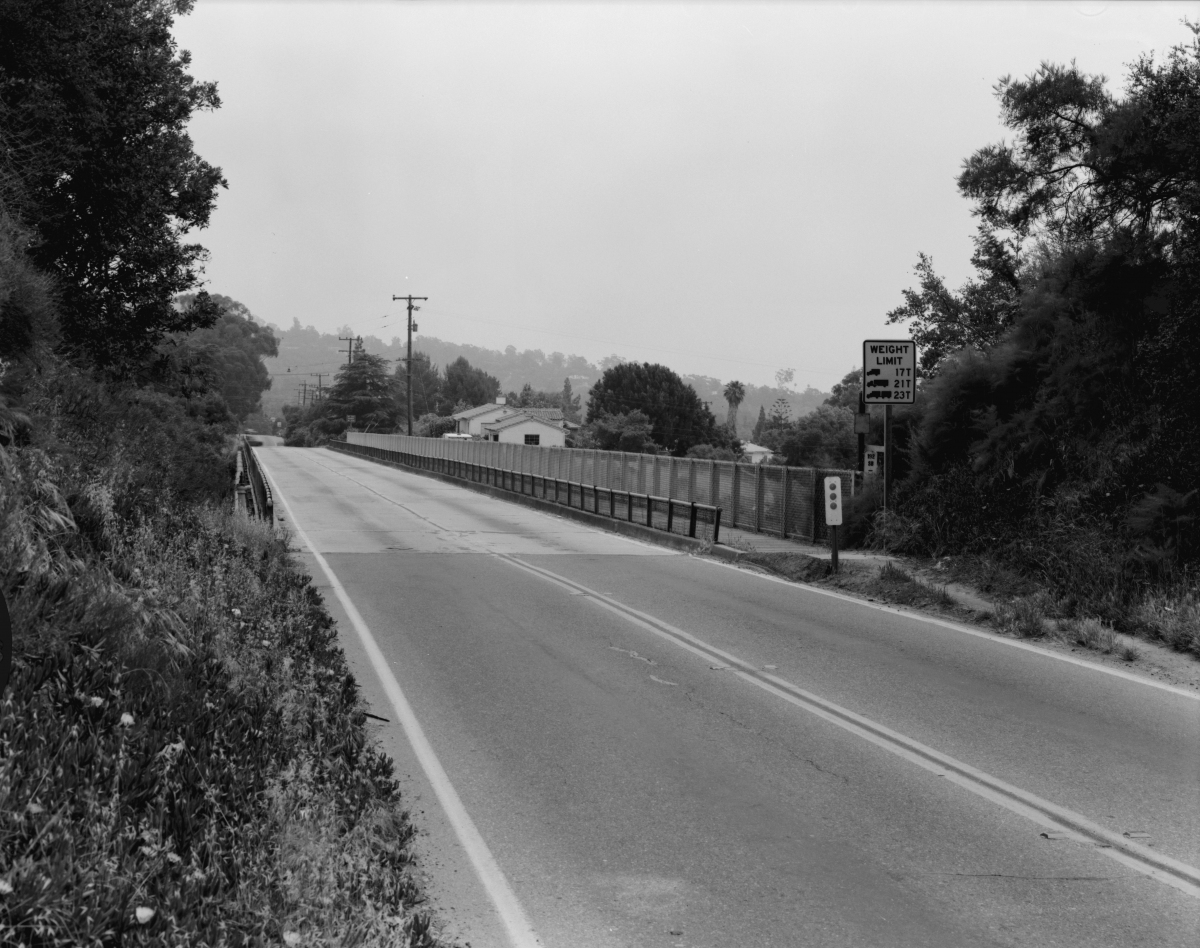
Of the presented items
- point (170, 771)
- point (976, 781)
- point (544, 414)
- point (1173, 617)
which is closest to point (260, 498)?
point (1173, 617)

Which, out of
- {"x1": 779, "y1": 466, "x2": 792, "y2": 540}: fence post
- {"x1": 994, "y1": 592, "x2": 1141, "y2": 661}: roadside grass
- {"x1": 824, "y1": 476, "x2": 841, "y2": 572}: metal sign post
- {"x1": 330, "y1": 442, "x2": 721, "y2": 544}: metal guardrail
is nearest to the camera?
{"x1": 994, "y1": 592, "x2": 1141, "y2": 661}: roadside grass

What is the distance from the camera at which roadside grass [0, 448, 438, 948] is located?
12.7ft

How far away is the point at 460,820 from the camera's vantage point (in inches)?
250

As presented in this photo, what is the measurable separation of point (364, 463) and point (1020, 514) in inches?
2201

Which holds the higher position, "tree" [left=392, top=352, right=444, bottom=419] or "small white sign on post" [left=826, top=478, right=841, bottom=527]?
"tree" [left=392, top=352, right=444, bottom=419]

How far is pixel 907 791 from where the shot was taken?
6.86 meters

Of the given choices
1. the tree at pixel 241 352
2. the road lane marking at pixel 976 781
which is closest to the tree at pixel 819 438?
the road lane marking at pixel 976 781

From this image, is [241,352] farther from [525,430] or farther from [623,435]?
[623,435]

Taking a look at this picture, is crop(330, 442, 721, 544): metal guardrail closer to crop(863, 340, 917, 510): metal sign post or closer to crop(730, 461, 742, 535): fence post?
crop(730, 461, 742, 535): fence post

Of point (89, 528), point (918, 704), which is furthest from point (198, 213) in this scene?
point (918, 704)

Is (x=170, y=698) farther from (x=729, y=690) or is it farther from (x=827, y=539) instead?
(x=827, y=539)

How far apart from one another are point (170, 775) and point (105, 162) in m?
18.6

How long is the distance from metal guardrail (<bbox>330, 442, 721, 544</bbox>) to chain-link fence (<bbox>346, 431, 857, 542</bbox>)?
28 millimetres

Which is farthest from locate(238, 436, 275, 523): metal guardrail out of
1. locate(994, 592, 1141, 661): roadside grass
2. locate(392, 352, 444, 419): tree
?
locate(392, 352, 444, 419): tree
